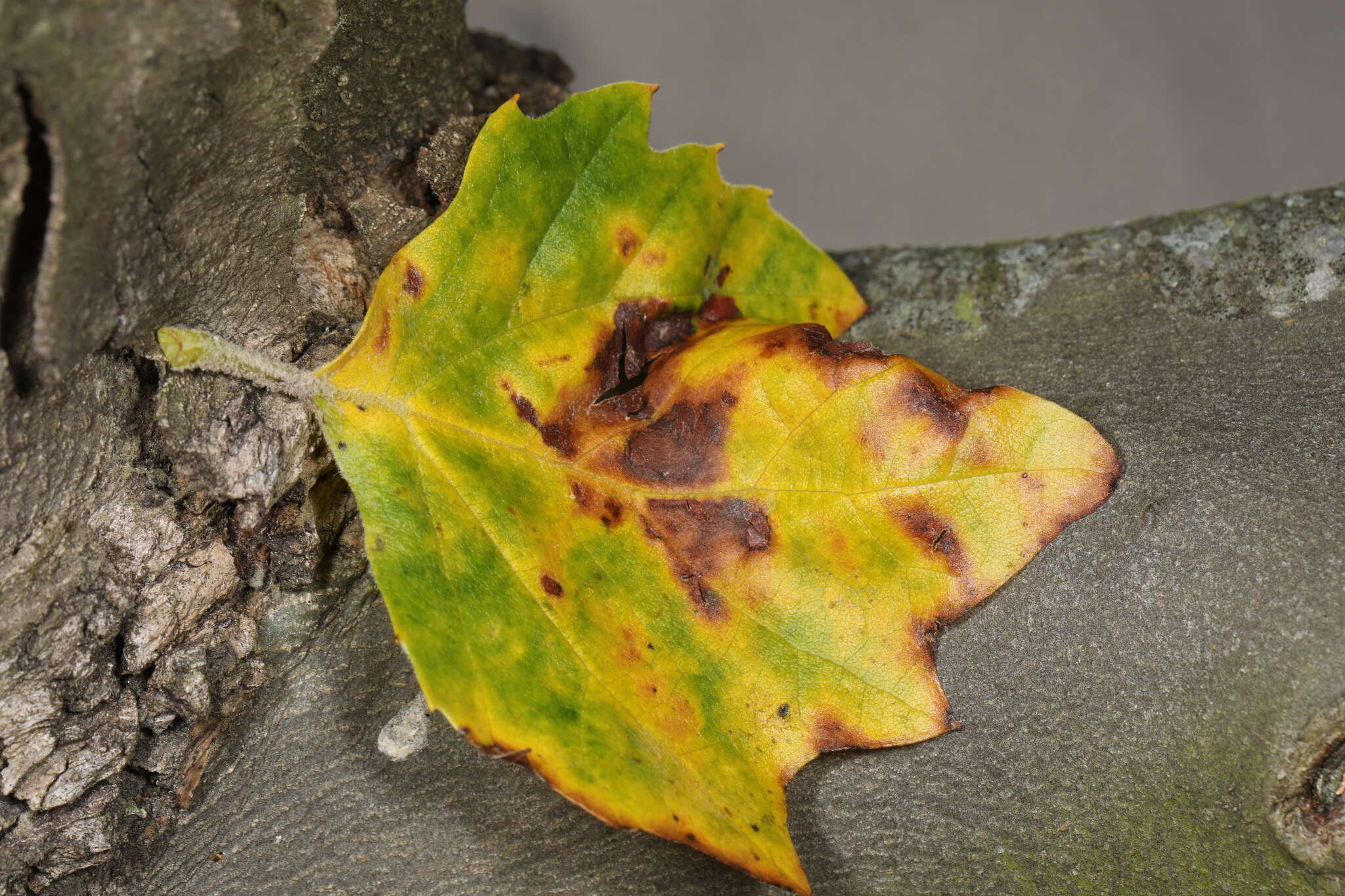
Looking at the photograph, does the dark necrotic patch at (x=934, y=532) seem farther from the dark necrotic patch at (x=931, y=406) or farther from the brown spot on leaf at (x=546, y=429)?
the brown spot on leaf at (x=546, y=429)

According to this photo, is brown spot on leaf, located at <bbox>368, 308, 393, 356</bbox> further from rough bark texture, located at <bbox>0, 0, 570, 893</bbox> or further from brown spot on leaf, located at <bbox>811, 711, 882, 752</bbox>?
brown spot on leaf, located at <bbox>811, 711, 882, 752</bbox>

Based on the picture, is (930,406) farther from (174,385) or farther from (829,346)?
(174,385)

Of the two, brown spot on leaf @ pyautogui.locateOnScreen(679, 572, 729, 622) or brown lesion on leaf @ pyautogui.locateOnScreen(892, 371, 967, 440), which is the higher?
brown lesion on leaf @ pyautogui.locateOnScreen(892, 371, 967, 440)

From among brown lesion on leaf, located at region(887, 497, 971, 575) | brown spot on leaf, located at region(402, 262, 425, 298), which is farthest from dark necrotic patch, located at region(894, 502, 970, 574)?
brown spot on leaf, located at region(402, 262, 425, 298)

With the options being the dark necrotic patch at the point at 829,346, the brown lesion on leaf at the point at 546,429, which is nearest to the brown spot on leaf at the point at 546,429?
the brown lesion on leaf at the point at 546,429

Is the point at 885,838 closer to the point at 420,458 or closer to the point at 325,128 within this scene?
the point at 420,458
